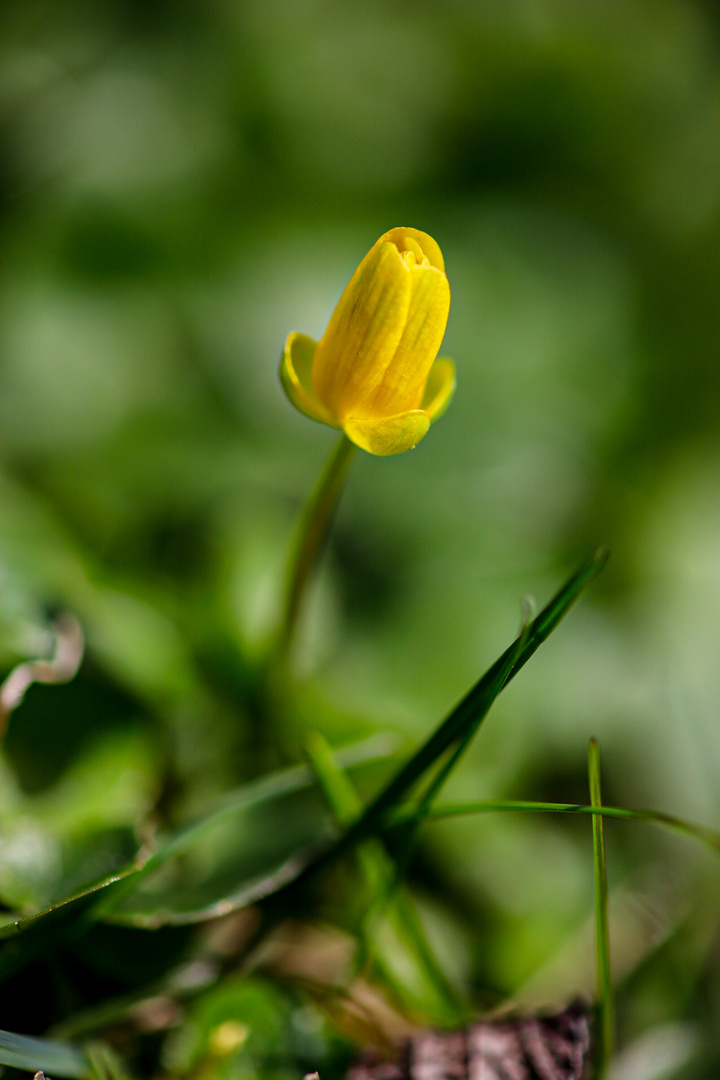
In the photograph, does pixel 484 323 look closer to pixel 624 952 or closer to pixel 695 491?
pixel 695 491

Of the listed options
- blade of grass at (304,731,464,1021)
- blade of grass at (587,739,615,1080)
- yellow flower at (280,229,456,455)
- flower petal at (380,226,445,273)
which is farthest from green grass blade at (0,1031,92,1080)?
flower petal at (380,226,445,273)

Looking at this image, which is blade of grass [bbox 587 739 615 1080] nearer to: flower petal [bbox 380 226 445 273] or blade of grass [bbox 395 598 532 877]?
blade of grass [bbox 395 598 532 877]

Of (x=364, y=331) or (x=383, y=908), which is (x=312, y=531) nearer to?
(x=364, y=331)

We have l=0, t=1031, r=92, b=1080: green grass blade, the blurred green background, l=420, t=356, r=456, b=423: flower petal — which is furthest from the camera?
the blurred green background

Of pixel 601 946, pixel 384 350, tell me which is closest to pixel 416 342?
pixel 384 350

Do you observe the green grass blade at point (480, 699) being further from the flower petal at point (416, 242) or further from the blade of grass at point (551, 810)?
the flower petal at point (416, 242)

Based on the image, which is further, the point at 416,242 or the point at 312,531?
the point at 312,531

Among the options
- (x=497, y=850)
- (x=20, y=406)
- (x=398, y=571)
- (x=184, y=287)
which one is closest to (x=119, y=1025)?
(x=497, y=850)
